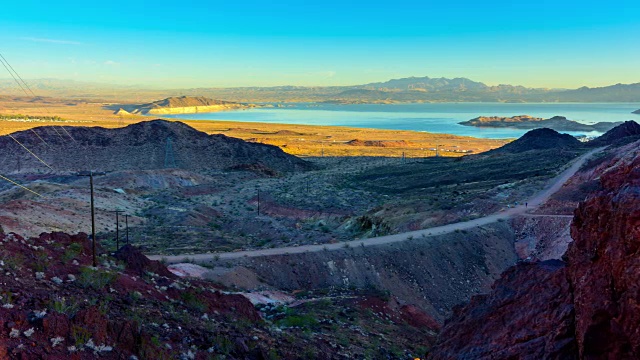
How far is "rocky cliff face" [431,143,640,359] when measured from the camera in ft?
26.5

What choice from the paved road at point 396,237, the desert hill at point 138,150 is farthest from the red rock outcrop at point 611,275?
the desert hill at point 138,150

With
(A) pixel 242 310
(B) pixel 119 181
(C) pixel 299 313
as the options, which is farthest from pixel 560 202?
(B) pixel 119 181

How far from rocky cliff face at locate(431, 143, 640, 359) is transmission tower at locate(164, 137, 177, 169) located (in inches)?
2604

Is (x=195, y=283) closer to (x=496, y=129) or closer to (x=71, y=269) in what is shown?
(x=71, y=269)

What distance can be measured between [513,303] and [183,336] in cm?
770

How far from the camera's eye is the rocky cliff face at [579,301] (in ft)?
26.5

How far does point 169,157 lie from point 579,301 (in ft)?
238

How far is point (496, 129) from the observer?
171 m

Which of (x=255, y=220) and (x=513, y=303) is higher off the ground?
(x=513, y=303)

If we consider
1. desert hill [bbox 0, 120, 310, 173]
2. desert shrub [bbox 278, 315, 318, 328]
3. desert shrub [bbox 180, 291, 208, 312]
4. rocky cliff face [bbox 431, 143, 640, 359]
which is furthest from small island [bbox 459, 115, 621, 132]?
desert shrub [bbox 180, 291, 208, 312]

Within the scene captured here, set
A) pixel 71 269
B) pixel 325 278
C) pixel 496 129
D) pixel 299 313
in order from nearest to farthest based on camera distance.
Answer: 1. pixel 71 269
2. pixel 299 313
3. pixel 325 278
4. pixel 496 129

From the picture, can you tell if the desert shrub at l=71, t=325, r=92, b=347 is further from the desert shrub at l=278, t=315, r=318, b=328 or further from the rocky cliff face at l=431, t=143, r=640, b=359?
the rocky cliff face at l=431, t=143, r=640, b=359

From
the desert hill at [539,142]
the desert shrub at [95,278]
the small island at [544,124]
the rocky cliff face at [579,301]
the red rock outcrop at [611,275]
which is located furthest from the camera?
the small island at [544,124]

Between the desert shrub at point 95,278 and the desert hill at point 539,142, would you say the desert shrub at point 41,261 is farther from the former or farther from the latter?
the desert hill at point 539,142
